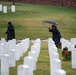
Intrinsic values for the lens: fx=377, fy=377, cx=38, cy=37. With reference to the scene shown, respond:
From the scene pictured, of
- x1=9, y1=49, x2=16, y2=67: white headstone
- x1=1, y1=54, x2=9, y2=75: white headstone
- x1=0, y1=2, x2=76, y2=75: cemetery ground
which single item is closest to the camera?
x1=1, y1=54, x2=9, y2=75: white headstone

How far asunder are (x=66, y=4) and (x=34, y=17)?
12.2 metres

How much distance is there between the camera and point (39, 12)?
37.3 metres

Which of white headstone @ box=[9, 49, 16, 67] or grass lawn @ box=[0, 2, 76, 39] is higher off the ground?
white headstone @ box=[9, 49, 16, 67]

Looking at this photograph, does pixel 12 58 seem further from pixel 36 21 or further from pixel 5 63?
pixel 36 21

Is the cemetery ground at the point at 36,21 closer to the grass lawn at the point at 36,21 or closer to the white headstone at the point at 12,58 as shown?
the grass lawn at the point at 36,21

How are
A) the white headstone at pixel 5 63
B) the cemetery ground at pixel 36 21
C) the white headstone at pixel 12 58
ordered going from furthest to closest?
the cemetery ground at pixel 36 21, the white headstone at pixel 12 58, the white headstone at pixel 5 63

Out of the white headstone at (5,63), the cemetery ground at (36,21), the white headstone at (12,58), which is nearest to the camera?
the white headstone at (5,63)

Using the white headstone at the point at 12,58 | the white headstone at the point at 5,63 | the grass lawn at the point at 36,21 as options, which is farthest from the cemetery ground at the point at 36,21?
the white headstone at the point at 5,63

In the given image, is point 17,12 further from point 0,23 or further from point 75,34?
point 75,34

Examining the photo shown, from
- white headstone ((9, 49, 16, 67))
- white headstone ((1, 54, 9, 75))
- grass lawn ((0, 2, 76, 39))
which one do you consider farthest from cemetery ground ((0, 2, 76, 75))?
white headstone ((1, 54, 9, 75))

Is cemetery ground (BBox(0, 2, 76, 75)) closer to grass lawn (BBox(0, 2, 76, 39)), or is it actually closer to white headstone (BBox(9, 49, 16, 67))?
grass lawn (BBox(0, 2, 76, 39))

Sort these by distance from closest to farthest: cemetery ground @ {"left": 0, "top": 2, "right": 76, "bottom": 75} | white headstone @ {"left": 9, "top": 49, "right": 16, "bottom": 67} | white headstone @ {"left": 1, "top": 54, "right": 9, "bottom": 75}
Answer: white headstone @ {"left": 1, "top": 54, "right": 9, "bottom": 75}, white headstone @ {"left": 9, "top": 49, "right": 16, "bottom": 67}, cemetery ground @ {"left": 0, "top": 2, "right": 76, "bottom": 75}

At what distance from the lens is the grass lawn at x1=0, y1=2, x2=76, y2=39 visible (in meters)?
29.0

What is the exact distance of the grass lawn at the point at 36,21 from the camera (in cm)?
2895
